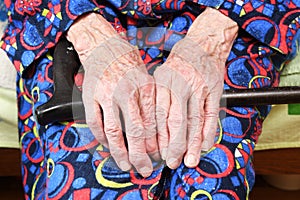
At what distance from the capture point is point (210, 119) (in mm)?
893

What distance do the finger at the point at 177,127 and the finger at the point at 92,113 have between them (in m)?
0.12

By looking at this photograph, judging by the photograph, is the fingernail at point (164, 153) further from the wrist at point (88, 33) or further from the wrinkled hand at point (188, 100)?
the wrist at point (88, 33)

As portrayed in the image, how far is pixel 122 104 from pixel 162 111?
65 millimetres

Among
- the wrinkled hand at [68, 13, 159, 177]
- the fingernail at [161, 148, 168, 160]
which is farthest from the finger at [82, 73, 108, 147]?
the fingernail at [161, 148, 168, 160]

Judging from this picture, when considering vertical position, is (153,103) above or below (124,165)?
above

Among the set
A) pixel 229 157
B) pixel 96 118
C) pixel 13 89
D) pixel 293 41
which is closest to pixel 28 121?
pixel 13 89

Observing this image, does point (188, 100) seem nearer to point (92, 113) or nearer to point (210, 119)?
point (210, 119)

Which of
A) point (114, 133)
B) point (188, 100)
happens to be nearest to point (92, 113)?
point (114, 133)

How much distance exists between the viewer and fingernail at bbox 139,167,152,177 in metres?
0.88

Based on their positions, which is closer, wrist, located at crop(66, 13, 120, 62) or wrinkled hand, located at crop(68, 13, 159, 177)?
wrinkled hand, located at crop(68, 13, 159, 177)

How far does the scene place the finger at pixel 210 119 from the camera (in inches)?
35.0

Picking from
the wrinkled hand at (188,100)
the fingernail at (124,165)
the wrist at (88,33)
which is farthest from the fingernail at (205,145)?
the wrist at (88,33)

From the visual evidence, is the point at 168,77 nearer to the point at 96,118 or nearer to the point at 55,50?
the point at 96,118

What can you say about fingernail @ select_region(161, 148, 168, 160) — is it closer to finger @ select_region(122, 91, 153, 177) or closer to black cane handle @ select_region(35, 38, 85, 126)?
finger @ select_region(122, 91, 153, 177)
